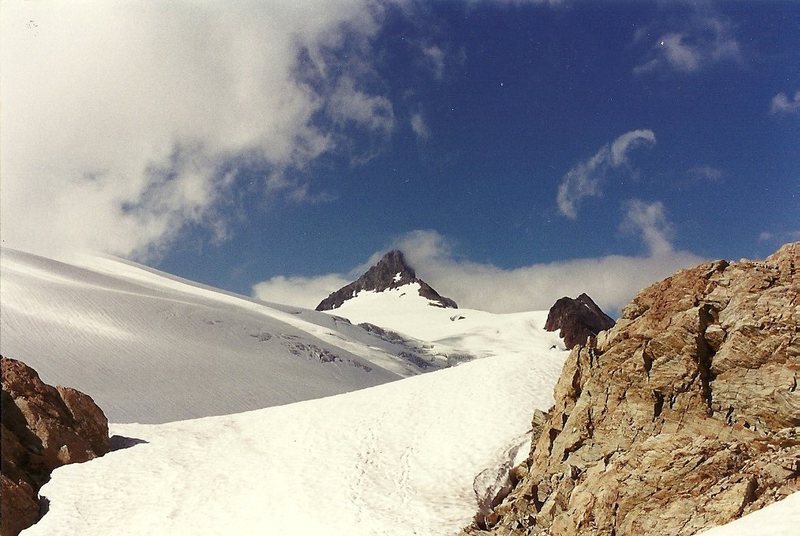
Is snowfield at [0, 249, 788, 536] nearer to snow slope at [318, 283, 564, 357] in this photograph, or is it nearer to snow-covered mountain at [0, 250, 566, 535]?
snow-covered mountain at [0, 250, 566, 535]

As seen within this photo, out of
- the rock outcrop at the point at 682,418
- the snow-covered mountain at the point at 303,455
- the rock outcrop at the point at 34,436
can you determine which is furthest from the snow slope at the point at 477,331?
the rock outcrop at the point at 682,418

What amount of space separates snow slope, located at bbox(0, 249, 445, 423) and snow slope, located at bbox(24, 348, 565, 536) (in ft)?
63.2

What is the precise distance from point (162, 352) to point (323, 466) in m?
42.2

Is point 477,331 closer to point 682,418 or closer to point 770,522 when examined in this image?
point 682,418

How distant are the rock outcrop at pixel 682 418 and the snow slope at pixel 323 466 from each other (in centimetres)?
416

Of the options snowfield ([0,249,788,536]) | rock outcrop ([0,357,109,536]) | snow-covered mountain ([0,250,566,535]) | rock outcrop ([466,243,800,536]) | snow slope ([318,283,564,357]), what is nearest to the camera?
rock outcrop ([466,243,800,536])

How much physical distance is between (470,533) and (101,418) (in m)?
17.7

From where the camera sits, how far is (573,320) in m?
138

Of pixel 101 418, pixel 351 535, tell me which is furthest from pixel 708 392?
pixel 101 418

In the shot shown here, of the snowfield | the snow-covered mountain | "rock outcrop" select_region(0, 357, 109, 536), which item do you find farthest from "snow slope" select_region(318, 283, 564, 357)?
"rock outcrop" select_region(0, 357, 109, 536)

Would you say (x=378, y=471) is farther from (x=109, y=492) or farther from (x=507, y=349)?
(x=507, y=349)

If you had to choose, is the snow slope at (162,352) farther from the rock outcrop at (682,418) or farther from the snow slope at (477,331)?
the rock outcrop at (682,418)

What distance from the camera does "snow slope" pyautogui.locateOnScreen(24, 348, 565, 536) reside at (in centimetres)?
1725

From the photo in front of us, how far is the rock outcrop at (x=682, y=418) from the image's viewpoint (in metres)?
10.6
